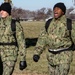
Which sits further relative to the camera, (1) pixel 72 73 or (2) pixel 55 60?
(1) pixel 72 73

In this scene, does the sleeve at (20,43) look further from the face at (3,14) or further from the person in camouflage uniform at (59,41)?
the person in camouflage uniform at (59,41)

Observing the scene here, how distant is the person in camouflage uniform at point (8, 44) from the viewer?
673 cm

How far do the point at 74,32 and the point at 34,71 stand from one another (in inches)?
200

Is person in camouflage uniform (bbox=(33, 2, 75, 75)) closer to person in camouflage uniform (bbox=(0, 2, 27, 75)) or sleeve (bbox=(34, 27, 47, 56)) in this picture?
sleeve (bbox=(34, 27, 47, 56))

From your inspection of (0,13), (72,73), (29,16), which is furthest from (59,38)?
(29,16)

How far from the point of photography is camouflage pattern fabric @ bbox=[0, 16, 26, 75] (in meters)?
6.73

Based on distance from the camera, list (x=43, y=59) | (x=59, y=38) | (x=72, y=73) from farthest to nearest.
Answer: (x=43, y=59)
(x=72, y=73)
(x=59, y=38)

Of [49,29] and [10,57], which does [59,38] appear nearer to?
[49,29]

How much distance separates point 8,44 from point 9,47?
0.19 feet

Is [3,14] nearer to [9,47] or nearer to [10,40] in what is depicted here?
[10,40]

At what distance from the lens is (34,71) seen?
11.4 m

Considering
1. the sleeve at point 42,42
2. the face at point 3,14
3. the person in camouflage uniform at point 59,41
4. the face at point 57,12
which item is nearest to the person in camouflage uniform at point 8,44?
the face at point 3,14

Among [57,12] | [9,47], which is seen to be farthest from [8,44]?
[57,12]

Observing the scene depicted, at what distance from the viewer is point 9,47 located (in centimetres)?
672
